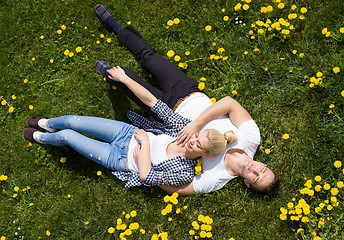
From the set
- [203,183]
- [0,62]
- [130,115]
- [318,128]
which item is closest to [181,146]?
[203,183]

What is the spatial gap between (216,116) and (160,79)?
0.95 m

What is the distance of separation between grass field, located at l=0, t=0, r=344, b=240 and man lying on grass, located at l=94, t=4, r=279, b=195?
329 millimetres

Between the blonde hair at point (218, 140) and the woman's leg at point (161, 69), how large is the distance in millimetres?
801

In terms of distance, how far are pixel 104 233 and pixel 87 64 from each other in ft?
7.91

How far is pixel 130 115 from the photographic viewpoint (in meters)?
4.25

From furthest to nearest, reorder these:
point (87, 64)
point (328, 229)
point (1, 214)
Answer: point (87, 64), point (1, 214), point (328, 229)

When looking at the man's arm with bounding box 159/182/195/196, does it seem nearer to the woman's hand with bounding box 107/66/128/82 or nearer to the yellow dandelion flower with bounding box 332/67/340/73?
the woman's hand with bounding box 107/66/128/82

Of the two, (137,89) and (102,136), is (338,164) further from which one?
(102,136)

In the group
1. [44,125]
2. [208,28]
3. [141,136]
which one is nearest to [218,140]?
[141,136]

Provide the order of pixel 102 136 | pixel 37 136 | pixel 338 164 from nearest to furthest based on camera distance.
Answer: pixel 338 164
pixel 102 136
pixel 37 136

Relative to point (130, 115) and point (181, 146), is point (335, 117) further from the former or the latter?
point (130, 115)

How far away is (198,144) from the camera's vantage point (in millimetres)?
3557

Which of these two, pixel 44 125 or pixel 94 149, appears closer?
pixel 94 149

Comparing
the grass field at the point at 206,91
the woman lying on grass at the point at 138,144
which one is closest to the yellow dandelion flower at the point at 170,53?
the grass field at the point at 206,91
